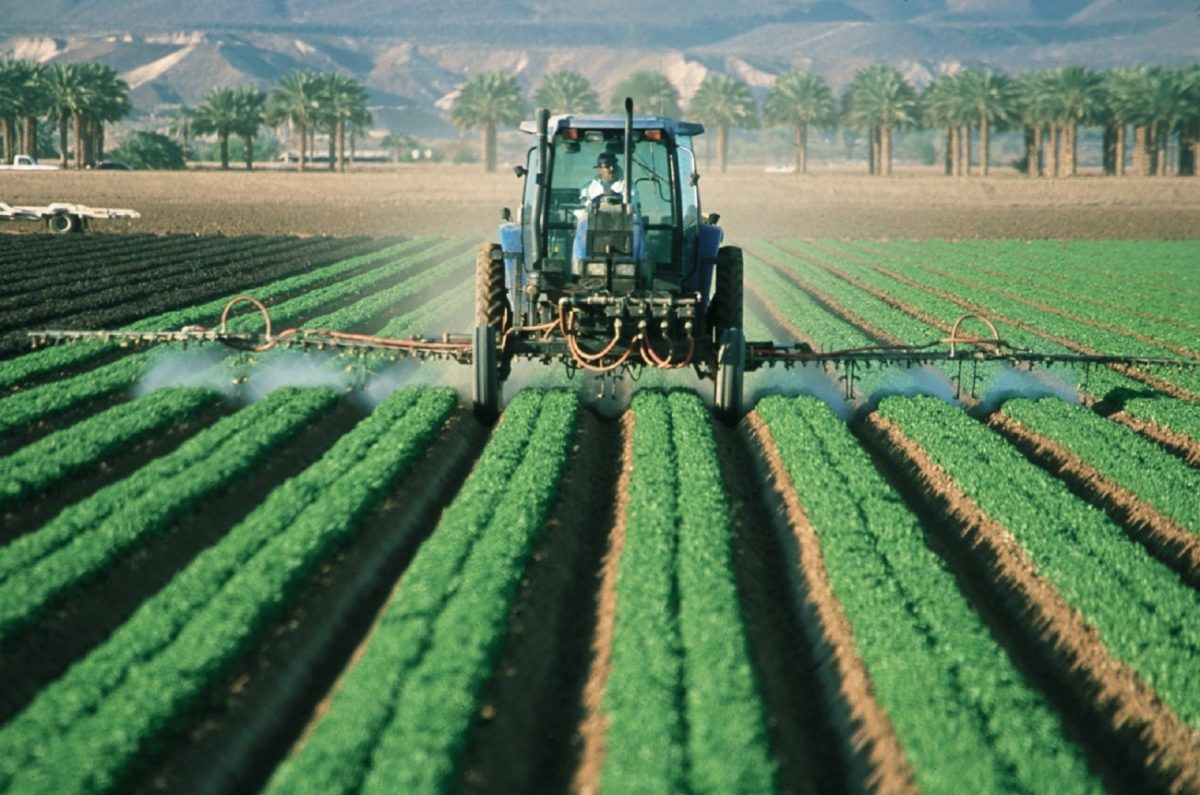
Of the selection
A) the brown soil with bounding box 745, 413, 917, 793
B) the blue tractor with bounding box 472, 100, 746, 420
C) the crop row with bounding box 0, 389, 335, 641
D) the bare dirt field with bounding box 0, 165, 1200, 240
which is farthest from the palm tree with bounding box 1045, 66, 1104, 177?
the brown soil with bounding box 745, 413, 917, 793

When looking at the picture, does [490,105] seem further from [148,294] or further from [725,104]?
[148,294]

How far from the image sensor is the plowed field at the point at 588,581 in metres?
6.93

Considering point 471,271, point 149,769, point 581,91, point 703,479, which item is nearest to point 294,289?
point 471,271

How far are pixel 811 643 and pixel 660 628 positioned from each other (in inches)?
43.1

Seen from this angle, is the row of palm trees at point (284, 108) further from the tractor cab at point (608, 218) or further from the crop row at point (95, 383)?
the tractor cab at point (608, 218)

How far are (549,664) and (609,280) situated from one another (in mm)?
6313

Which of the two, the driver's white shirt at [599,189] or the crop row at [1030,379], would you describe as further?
the crop row at [1030,379]

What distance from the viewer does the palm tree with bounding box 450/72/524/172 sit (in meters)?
92.6

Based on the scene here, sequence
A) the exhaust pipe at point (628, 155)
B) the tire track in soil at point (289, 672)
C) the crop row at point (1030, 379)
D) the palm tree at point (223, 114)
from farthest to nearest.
Answer: the palm tree at point (223, 114)
the crop row at point (1030, 379)
the exhaust pipe at point (628, 155)
the tire track in soil at point (289, 672)

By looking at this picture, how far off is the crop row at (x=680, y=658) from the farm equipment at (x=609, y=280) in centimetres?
277

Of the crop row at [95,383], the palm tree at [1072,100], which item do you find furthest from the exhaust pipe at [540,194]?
the palm tree at [1072,100]

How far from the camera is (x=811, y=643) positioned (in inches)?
340

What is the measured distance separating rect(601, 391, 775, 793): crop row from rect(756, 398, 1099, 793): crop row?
75cm

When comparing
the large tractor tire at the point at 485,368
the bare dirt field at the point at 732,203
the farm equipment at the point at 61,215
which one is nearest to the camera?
the large tractor tire at the point at 485,368
